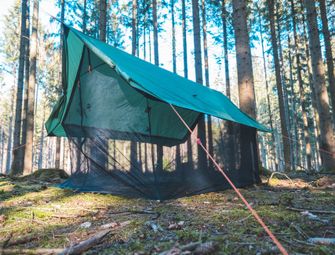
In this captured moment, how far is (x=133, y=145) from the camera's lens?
452cm

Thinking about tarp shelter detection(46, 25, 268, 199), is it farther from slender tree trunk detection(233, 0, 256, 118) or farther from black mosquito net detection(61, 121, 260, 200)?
slender tree trunk detection(233, 0, 256, 118)

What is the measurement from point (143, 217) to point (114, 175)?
6.24ft

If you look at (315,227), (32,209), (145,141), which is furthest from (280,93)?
(32,209)

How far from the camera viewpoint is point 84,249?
1944 mm

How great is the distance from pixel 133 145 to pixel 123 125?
0.49m

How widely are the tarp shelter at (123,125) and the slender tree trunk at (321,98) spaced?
6.88 feet

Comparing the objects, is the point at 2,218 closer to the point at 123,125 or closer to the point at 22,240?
A: the point at 22,240

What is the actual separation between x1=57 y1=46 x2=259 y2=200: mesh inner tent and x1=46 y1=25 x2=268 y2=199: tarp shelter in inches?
0.6

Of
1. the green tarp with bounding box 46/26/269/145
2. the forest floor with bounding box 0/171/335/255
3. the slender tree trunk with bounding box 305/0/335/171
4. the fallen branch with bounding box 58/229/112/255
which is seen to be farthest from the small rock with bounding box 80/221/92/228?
the slender tree trunk with bounding box 305/0/335/171

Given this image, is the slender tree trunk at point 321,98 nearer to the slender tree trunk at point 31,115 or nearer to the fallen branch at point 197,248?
the fallen branch at point 197,248

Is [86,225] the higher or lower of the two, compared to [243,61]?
lower

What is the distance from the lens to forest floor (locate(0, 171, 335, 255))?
1.88m

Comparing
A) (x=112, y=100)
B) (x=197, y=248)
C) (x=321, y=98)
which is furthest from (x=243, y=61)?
(x=197, y=248)

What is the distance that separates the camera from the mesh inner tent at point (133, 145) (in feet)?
14.3
